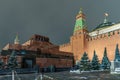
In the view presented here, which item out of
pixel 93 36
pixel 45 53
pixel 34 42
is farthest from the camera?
pixel 93 36

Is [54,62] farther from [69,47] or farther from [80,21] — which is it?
[80,21]

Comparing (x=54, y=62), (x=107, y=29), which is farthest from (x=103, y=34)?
(x=54, y=62)

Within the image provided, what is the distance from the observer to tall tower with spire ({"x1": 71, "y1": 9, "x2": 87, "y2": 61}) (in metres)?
57.7

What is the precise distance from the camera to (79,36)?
60.2 m

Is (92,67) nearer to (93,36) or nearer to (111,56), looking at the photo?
(111,56)

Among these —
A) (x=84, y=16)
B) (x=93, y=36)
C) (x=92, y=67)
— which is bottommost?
(x=92, y=67)

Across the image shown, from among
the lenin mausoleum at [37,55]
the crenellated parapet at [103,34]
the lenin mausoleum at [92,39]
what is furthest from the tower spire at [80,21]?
the lenin mausoleum at [37,55]

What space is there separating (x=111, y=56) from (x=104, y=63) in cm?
1064

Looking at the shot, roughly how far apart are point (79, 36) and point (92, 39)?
5.54m

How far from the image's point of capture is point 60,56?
49625 millimetres

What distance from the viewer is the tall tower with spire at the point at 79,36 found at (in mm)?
57747

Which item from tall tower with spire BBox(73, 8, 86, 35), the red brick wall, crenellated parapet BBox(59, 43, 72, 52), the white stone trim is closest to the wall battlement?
the white stone trim

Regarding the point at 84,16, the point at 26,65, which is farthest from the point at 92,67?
the point at 84,16

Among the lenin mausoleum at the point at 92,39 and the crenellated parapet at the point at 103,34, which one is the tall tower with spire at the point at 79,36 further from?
the crenellated parapet at the point at 103,34
